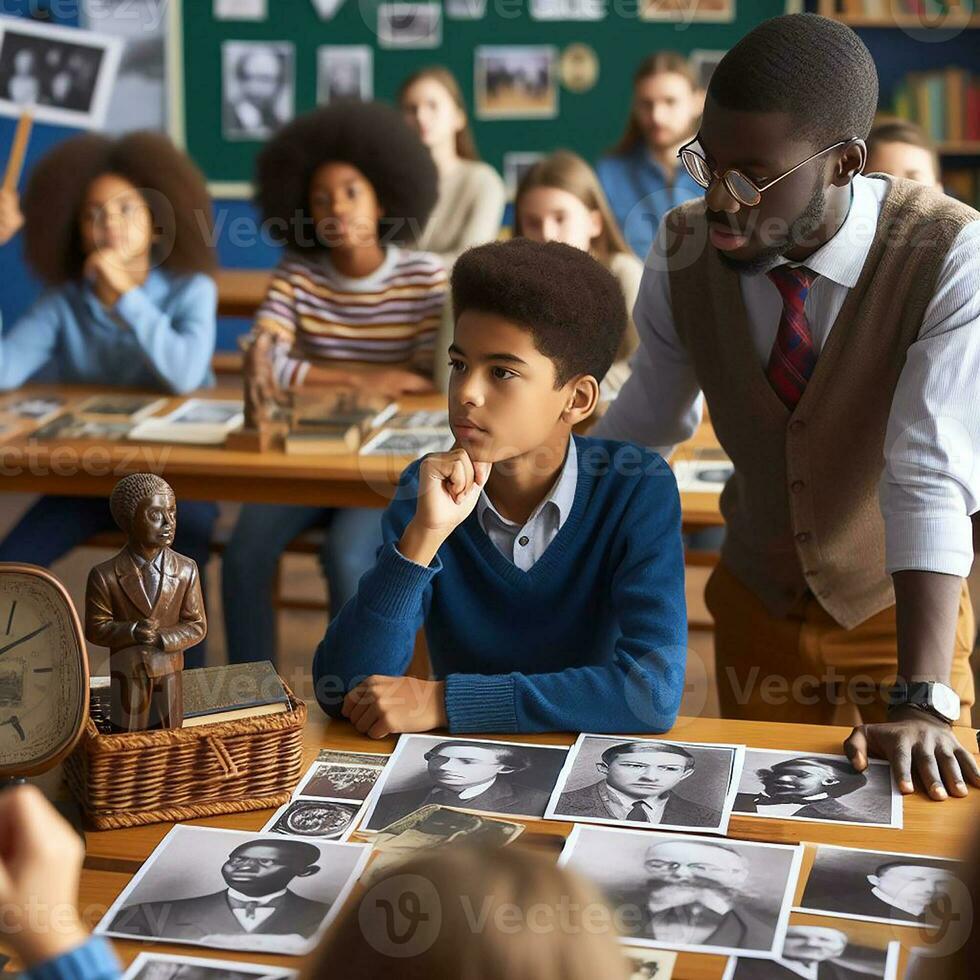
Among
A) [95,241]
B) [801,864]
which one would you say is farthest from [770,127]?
[95,241]

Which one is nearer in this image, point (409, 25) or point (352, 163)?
point (352, 163)

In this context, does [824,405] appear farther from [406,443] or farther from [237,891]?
[406,443]

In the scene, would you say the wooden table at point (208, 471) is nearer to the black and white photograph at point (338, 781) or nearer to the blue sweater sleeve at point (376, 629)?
the blue sweater sleeve at point (376, 629)

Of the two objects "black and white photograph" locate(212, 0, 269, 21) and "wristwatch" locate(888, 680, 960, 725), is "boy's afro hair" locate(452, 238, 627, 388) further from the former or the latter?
"black and white photograph" locate(212, 0, 269, 21)

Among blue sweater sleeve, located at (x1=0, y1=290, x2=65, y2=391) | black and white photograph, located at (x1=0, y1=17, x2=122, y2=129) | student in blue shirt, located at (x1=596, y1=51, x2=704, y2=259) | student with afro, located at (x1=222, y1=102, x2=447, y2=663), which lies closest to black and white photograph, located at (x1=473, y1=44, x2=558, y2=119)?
student in blue shirt, located at (x1=596, y1=51, x2=704, y2=259)

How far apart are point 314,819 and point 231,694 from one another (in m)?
0.15

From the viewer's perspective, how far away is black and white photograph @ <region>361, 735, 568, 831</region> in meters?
1.31

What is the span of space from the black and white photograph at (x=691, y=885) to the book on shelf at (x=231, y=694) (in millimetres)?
328

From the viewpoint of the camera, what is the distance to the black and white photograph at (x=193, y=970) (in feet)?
3.49

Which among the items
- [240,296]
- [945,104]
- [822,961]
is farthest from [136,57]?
[822,961]

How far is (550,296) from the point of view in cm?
161

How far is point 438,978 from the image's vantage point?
673 millimetres

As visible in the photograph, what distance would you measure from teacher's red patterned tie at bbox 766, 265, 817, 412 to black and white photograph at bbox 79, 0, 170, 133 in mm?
4689

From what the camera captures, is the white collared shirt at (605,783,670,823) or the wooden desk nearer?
the white collared shirt at (605,783,670,823)
